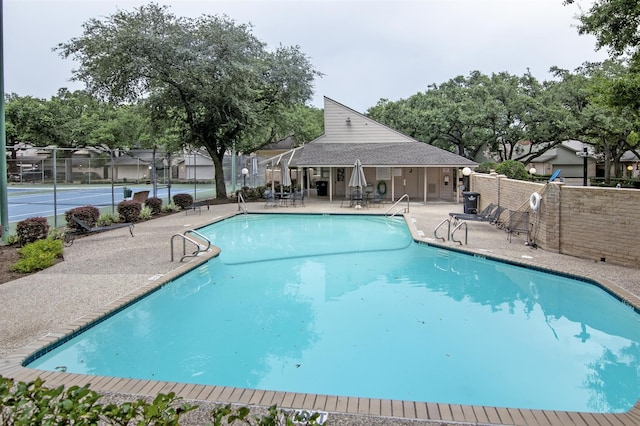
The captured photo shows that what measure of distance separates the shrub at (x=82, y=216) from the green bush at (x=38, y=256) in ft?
9.25

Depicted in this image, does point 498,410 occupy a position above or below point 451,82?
below

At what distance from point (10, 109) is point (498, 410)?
41.4m

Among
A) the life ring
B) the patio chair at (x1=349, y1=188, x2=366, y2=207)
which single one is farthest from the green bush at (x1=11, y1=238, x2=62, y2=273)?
the patio chair at (x1=349, y1=188, x2=366, y2=207)

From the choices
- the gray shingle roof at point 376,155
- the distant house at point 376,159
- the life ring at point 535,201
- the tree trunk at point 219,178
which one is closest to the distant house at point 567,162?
the distant house at point 376,159

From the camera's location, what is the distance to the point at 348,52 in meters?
28.5

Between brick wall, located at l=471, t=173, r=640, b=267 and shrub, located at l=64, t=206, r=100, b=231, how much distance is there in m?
12.0

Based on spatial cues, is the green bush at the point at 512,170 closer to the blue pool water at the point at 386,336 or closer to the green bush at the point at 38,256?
the blue pool water at the point at 386,336

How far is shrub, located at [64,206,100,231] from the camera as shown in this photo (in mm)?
11980

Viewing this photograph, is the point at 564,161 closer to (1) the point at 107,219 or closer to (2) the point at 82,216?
(1) the point at 107,219

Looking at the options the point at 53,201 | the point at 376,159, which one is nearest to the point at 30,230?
the point at 53,201

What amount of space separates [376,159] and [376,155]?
0.74 metres

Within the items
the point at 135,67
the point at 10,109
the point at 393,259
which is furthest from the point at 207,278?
the point at 10,109

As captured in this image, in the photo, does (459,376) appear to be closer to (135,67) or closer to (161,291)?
(161,291)

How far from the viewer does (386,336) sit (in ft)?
18.5
